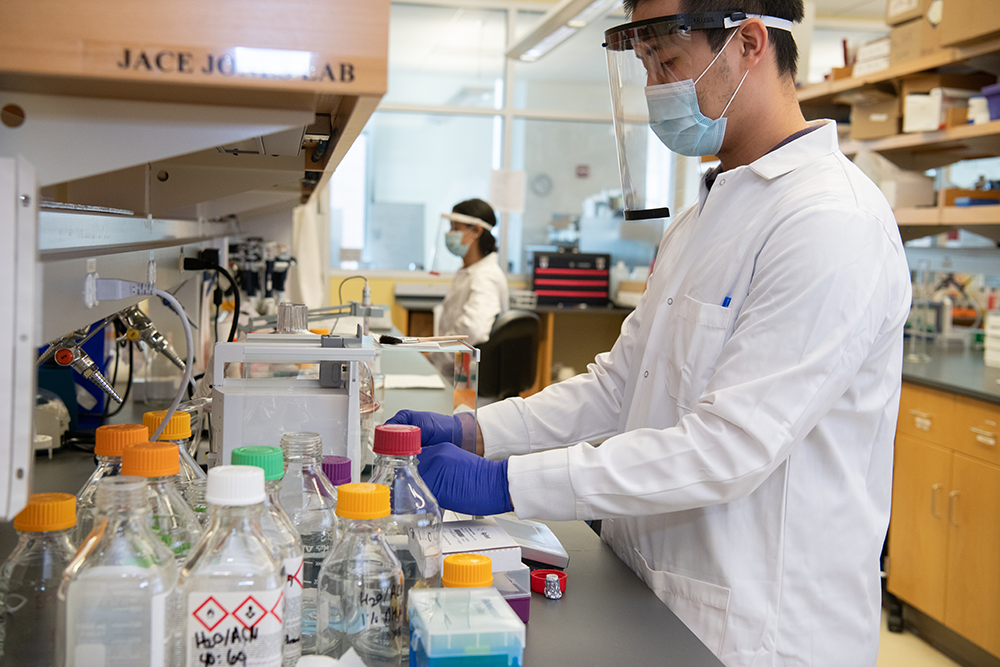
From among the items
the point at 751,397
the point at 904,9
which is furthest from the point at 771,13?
the point at 904,9

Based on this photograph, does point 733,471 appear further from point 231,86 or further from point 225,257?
point 225,257

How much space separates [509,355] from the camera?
3783 mm

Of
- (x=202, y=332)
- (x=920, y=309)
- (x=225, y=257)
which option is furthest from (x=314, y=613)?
(x=920, y=309)

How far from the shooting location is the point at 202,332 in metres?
2.25

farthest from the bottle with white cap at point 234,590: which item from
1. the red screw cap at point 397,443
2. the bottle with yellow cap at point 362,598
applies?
the red screw cap at point 397,443

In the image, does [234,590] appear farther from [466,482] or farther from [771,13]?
[771,13]

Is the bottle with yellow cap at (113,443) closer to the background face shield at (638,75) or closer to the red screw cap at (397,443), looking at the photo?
the red screw cap at (397,443)

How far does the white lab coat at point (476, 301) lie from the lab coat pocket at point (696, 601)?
106 inches

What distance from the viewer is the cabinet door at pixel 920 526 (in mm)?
2721

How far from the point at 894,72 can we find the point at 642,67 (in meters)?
2.44

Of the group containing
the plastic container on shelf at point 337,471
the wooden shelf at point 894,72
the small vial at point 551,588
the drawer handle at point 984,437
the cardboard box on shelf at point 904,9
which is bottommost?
the drawer handle at point 984,437

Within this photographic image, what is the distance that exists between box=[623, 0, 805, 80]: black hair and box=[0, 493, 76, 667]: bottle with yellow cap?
42.5 inches

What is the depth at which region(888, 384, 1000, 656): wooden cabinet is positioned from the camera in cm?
250

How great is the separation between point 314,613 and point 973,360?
324 cm
